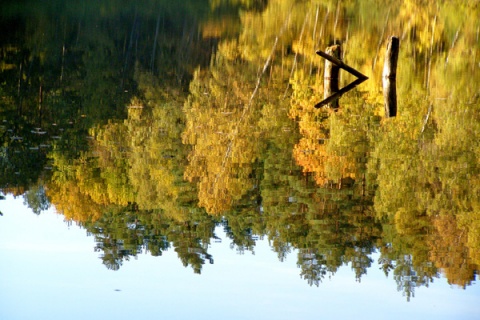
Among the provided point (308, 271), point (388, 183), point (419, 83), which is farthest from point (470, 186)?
point (419, 83)

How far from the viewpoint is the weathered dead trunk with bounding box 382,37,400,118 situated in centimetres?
2682

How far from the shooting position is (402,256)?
15797 mm

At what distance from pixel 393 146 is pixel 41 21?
36.4m

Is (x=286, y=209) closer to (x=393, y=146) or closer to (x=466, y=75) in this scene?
(x=393, y=146)

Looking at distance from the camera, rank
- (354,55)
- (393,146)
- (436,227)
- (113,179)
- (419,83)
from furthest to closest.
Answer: (354,55) → (419,83) → (393,146) → (113,179) → (436,227)

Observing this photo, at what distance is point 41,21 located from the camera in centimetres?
5447

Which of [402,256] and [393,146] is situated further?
[393,146]

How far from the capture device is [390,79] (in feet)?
97.3

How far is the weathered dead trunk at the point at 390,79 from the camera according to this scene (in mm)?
26823

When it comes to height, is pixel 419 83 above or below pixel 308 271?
above

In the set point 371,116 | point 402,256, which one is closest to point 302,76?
point 371,116

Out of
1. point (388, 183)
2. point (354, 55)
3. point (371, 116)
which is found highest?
point (354, 55)

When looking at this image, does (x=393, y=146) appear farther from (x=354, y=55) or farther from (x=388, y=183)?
(x=354, y=55)

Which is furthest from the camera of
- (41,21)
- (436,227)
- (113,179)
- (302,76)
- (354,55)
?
(41,21)
